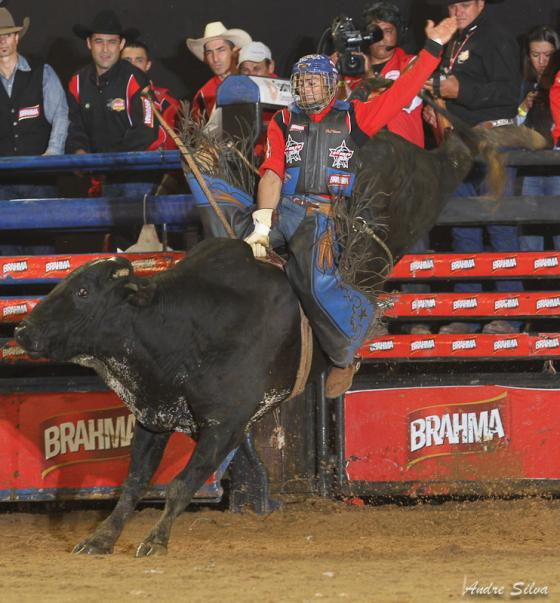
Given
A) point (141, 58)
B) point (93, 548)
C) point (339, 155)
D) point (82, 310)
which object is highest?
point (141, 58)

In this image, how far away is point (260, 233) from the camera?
584 cm

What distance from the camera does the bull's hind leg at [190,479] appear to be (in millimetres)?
5289

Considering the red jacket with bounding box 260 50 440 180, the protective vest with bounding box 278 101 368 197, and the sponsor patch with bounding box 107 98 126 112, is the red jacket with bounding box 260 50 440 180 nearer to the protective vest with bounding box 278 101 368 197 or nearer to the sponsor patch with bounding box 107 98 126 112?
the protective vest with bounding box 278 101 368 197

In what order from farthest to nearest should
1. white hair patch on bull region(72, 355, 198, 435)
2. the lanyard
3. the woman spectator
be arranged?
the lanyard < the woman spectator < white hair patch on bull region(72, 355, 198, 435)

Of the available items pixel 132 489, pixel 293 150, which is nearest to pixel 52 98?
pixel 293 150

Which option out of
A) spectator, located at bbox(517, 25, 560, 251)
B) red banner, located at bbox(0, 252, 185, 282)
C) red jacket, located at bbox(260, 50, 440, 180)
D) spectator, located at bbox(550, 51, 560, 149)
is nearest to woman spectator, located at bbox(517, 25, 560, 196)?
spectator, located at bbox(517, 25, 560, 251)

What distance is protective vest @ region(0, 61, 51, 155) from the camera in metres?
8.34

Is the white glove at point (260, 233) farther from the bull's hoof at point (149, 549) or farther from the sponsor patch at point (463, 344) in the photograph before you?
the sponsor patch at point (463, 344)

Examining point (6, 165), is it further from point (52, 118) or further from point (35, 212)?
point (52, 118)

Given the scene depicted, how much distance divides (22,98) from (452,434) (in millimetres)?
4032

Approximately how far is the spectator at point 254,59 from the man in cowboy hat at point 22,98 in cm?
143

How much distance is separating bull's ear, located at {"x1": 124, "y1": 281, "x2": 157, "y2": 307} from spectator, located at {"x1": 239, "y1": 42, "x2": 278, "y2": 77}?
120 inches

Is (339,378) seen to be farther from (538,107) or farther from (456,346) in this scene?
(538,107)

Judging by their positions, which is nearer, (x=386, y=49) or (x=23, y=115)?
(x=386, y=49)
